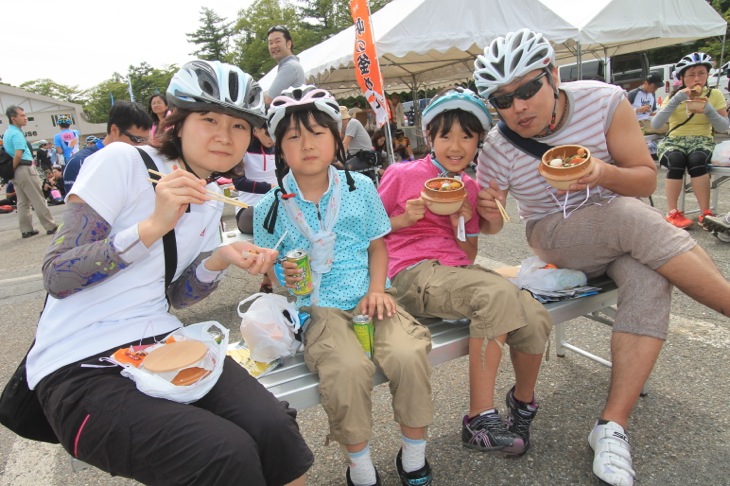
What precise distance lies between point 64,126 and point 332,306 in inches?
410

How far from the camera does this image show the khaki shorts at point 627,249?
6.93 ft

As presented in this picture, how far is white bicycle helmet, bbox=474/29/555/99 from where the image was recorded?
2.31m

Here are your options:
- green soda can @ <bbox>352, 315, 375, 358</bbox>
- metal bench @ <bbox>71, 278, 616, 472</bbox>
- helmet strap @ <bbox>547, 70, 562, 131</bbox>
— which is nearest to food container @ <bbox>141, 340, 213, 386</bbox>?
metal bench @ <bbox>71, 278, 616, 472</bbox>

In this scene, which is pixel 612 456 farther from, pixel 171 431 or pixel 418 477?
pixel 171 431

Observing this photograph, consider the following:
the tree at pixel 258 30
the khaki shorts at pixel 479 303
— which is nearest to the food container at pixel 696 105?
the khaki shorts at pixel 479 303

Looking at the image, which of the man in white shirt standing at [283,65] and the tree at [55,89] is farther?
the tree at [55,89]

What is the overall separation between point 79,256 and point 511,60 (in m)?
2.02

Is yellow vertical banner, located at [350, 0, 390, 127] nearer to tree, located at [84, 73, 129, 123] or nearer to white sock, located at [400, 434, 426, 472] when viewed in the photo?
white sock, located at [400, 434, 426, 472]

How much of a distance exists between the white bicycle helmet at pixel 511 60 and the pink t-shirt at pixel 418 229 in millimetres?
525

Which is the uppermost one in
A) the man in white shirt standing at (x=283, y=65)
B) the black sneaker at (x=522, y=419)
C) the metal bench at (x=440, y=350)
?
the man in white shirt standing at (x=283, y=65)

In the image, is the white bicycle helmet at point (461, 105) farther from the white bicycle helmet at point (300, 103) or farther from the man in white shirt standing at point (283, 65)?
the man in white shirt standing at point (283, 65)

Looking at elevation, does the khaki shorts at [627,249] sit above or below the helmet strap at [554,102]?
below

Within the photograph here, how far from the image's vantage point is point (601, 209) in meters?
2.37

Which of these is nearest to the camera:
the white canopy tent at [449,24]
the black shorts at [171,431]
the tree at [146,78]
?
the black shorts at [171,431]
